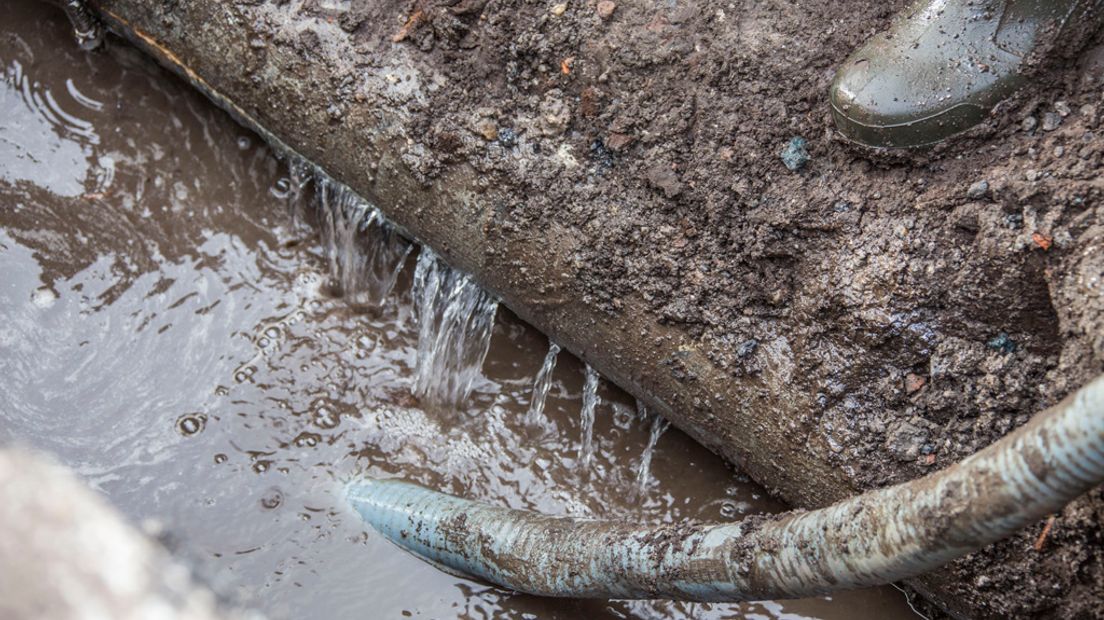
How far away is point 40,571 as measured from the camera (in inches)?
102

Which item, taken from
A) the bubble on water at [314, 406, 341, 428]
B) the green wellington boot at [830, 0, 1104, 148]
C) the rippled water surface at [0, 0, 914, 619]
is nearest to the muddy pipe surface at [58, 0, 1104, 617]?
the green wellington boot at [830, 0, 1104, 148]

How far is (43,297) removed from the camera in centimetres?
319

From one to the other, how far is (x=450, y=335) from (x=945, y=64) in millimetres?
1674

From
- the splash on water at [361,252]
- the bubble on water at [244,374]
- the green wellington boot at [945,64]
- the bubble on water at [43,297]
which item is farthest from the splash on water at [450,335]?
the green wellington boot at [945,64]

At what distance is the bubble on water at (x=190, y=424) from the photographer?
3.01 metres

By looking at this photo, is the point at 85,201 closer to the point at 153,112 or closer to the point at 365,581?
the point at 153,112

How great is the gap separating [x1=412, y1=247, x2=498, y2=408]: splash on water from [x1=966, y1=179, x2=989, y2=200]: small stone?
147cm

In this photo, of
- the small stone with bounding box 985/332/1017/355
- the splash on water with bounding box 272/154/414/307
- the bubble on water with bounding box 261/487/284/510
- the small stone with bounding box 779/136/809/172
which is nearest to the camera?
the small stone with bounding box 985/332/1017/355

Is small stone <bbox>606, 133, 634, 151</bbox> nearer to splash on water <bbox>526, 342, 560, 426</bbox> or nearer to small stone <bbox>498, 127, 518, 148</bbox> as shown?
small stone <bbox>498, 127, 518, 148</bbox>

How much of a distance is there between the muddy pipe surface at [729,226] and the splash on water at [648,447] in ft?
0.47

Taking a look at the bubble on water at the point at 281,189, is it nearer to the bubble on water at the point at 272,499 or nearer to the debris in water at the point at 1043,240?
the bubble on water at the point at 272,499

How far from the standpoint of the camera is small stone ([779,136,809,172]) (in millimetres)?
2525

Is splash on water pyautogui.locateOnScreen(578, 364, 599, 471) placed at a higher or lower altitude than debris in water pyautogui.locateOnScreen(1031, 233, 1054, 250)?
lower

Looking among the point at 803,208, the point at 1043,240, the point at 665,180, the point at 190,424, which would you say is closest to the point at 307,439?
the point at 190,424
